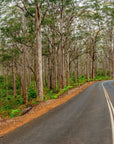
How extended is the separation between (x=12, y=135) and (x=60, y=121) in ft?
7.37

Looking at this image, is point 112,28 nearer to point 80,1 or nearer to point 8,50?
point 80,1

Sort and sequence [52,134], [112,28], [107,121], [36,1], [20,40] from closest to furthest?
[52,134] → [107,121] → [36,1] → [20,40] → [112,28]

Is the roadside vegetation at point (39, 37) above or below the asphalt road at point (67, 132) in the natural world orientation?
above

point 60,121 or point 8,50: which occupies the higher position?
point 8,50

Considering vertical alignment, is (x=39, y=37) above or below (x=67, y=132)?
above

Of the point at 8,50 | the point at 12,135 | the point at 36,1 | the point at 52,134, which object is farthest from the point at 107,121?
the point at 8,50

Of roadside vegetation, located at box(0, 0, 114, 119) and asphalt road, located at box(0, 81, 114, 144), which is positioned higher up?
roadside vegetation, located at box(0, 0, 114, 119)

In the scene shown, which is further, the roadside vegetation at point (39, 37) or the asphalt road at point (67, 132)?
the roadside vegetation at point (39, 37)

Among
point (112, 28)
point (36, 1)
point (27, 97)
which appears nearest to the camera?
point (36, 1)

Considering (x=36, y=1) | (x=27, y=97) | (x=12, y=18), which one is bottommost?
(x=27, y=97)

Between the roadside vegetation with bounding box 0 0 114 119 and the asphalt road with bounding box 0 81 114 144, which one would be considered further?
the roadside vegetation with bounding box 0 0 114 119

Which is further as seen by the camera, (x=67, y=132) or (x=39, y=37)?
(x=39, y=37)

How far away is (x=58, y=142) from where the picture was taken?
4285 millimetres

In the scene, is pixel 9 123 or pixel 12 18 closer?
A: pixel 9 123
